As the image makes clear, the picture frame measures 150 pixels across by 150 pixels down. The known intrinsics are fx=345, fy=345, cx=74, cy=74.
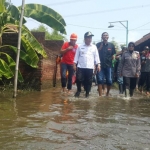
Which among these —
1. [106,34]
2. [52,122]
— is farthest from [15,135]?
[106,34]

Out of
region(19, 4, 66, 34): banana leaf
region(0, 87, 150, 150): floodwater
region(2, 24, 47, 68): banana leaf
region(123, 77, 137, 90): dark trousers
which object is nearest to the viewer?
region(0, 87, 150, 150): floodwater

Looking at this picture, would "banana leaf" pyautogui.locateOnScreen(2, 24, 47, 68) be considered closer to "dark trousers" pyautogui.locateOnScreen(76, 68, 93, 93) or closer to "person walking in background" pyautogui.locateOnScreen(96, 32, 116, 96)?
"person walking in background" pyautogui.locateOnScreen(96, 32, 116, 96)

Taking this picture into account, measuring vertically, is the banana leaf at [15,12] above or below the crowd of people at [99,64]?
above

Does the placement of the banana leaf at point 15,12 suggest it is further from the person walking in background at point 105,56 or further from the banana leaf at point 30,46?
the person walking in background at point 105,56

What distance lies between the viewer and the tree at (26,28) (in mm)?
9375

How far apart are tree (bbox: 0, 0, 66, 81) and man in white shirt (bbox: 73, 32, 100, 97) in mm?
1845

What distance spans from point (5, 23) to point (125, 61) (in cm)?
367

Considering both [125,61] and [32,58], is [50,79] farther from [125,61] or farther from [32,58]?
[125,61]

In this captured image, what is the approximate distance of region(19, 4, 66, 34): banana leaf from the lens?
436 inches

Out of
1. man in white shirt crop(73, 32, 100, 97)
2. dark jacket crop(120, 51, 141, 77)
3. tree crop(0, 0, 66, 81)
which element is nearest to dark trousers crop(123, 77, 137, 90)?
dark jacket crop(120, 51, 141, 77)

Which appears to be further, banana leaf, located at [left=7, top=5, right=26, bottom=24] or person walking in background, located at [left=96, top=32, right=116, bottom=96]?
banana leaf, located at [left=7, top=5, right=26, bottom=24]

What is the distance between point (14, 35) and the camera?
10039 millimetres

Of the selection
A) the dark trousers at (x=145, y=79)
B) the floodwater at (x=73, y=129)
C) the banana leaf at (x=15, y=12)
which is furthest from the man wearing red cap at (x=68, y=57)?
the floodwater at (x=73, y=129)

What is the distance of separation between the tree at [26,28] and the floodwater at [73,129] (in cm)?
360
